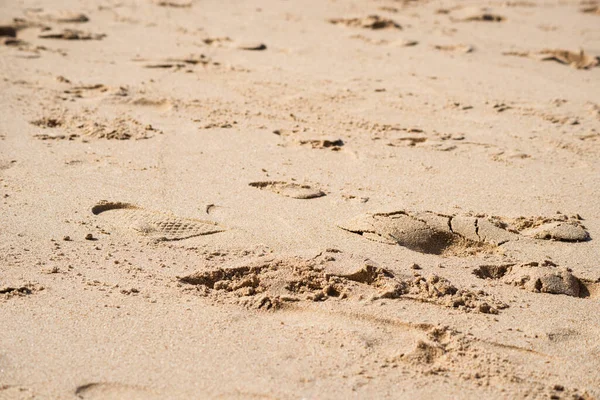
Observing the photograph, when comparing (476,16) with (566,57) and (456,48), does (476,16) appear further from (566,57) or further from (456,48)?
(566,57)

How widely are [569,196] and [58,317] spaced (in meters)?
2.20

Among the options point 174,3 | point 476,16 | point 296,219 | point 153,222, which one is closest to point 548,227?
point 296,219

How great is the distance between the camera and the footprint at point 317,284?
7.54 ft

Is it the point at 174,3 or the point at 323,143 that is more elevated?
the point at 174,3

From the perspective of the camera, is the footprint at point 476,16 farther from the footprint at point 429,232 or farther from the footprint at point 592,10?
the footprint at point 429,232

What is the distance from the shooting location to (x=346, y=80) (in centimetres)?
479

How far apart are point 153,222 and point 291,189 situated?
0.67 metres

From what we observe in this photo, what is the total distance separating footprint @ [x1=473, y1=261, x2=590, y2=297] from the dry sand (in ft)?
0.04

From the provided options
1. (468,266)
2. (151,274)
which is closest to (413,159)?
(468,266)

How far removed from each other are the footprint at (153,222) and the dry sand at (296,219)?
0.4 inches

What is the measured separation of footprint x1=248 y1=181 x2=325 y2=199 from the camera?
3.12 m

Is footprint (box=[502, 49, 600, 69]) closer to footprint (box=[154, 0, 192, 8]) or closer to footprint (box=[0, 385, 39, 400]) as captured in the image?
footprint (box=[154, 0, 192, 8])

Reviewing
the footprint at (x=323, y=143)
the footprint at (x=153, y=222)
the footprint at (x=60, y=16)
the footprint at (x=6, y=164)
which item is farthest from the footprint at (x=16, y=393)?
the footprint at (x=60, y=16)

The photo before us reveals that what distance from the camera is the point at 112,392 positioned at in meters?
1.84
